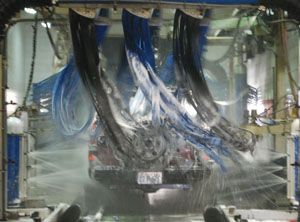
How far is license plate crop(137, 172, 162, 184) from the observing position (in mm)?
3448

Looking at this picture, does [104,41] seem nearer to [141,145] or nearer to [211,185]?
[141,145]

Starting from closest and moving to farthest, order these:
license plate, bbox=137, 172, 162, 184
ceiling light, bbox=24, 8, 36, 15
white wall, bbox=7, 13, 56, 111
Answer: ceiling light, bbox=24, 8, 36, 15 → white wall, bbox=7, 13, 56, 111 → license plate, bbox=137, 172, 162, 184

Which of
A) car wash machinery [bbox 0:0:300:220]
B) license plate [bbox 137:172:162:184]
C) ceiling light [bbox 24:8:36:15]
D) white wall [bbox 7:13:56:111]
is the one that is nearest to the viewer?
car wash machinery [bbox 0:0:300:220]

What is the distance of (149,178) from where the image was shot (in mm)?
3484

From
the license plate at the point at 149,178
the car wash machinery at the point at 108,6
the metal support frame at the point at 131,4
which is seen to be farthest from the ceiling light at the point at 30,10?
the license plate at the point at 149,178

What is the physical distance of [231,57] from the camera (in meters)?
3.48

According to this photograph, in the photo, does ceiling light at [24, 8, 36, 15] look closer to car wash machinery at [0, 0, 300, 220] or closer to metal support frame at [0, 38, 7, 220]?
car wash machinery at [0, 0, 300, 220]

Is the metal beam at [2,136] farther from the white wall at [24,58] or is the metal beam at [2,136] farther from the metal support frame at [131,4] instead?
the metal support frame at [131,4]

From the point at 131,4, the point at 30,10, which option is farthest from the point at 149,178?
the point at 30,10

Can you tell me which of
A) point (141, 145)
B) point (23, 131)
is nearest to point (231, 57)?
point (141, 145)

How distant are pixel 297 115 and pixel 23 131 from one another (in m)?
3.35

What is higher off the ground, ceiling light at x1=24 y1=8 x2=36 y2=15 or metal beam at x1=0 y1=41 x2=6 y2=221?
ceiling light at x1=24 y1=8 x2=36 y2=15

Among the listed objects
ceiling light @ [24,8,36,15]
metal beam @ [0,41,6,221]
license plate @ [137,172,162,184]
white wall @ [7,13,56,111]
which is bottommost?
license plate @ [137,172,162,184]

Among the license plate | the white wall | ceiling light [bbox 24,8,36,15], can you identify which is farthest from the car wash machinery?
the license plate
